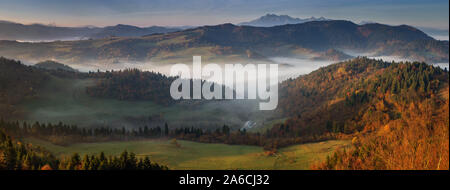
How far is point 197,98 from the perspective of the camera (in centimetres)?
18950

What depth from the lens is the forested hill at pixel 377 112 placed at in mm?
17736

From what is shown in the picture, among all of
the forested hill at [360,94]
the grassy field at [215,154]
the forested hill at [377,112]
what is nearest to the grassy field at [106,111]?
the forested hill at [360,94]

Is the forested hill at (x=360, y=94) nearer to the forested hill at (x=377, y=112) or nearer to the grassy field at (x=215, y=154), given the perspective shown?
the forested hill at (x=377, y=112)

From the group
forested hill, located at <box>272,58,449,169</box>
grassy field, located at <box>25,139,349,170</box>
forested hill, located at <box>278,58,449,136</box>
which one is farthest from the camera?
forested hill, located at <box>278,58,449,136</box>

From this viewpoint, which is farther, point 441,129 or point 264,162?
point 264,162

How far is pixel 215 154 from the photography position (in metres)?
51.9

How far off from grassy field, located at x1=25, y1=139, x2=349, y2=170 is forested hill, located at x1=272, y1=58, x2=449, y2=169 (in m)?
7.51

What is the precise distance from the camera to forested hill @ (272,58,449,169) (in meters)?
17.7

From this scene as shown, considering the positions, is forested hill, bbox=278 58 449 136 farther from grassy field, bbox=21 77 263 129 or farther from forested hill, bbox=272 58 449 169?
grassy field, bbox=21 77 263 129

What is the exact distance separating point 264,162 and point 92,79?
150 meters

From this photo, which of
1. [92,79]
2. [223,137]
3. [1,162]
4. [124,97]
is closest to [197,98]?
[124,97]

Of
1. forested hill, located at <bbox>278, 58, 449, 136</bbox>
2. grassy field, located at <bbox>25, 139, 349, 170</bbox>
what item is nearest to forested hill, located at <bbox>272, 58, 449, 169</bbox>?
forested hill, located at <bbox>278, 58, 449, 136</bbox>

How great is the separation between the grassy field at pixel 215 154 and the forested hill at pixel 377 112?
7509 mm
